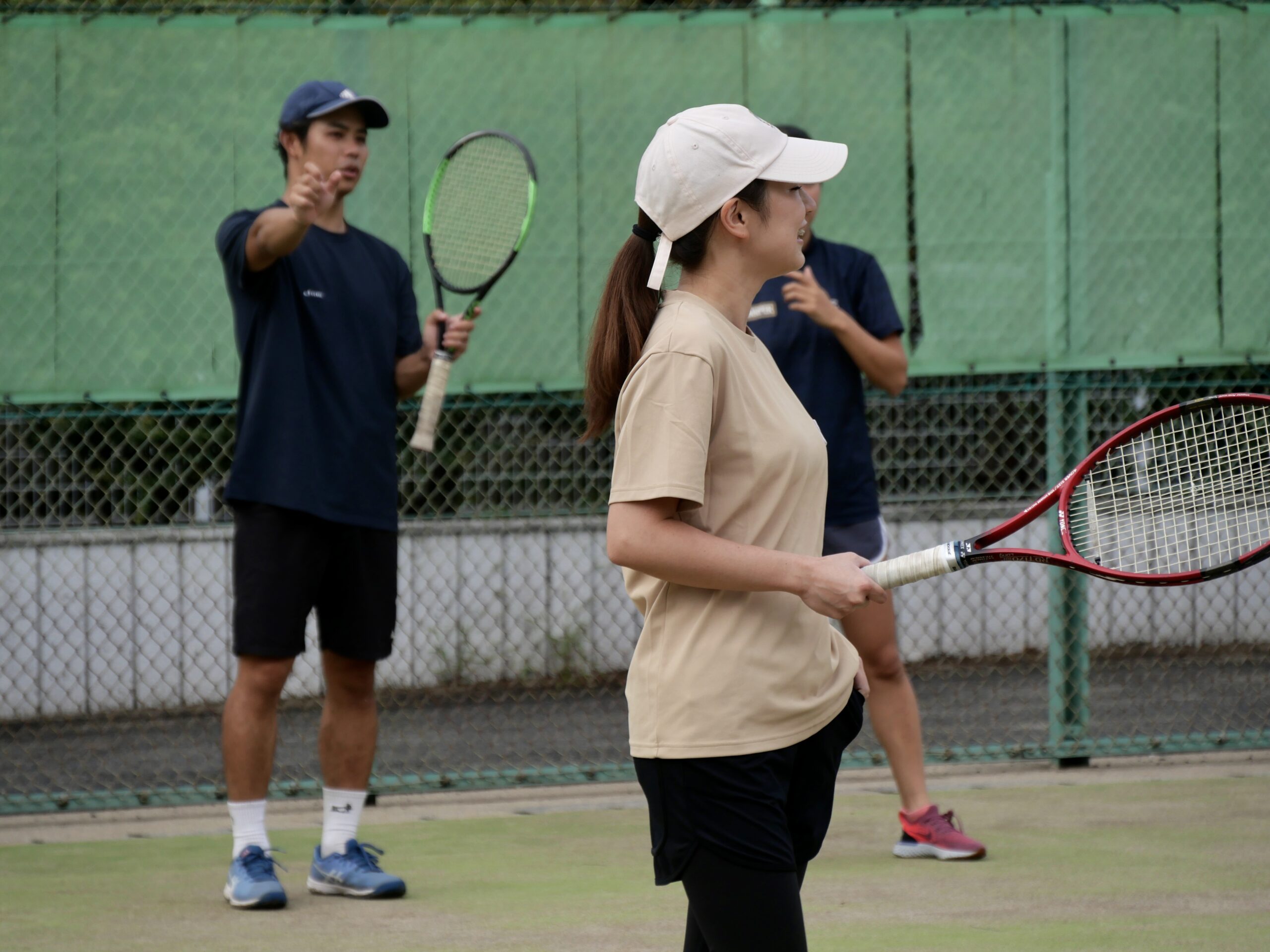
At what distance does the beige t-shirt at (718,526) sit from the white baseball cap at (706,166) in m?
0.12

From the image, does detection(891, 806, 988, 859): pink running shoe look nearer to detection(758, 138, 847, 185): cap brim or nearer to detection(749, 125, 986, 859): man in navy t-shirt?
detection(749, 125, 986, 859): man in navy t-shirt

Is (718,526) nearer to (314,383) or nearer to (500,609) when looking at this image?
(314,383)

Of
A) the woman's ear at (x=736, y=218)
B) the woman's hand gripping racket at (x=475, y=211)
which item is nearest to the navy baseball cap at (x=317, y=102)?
the woman's hand gripping racket at (x=475, y=211)

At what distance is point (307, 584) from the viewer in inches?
145

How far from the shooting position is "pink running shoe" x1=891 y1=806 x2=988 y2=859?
399 centimetres

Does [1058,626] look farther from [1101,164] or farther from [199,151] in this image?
[199,151]

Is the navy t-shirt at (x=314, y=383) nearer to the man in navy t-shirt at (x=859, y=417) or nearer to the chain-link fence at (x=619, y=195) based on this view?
the man in navy t-shirt at (x=859, y=417)

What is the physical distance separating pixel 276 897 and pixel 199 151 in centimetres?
249

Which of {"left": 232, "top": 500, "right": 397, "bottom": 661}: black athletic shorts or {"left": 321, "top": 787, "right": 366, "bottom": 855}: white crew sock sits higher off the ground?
{"left": 232, "top": 500, "right": 397, "bottom": 661}: black athletic shorts

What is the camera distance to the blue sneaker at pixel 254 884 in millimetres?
3633

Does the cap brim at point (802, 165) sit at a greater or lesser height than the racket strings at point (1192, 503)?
greater

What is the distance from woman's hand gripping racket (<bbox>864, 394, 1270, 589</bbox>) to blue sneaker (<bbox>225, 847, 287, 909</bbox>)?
6.85 ft

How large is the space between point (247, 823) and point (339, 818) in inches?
9.0

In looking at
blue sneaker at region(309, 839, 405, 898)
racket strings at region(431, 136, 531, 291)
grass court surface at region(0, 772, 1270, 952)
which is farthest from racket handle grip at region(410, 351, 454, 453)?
grass court surface at region(0, 772, 1270, 952)
